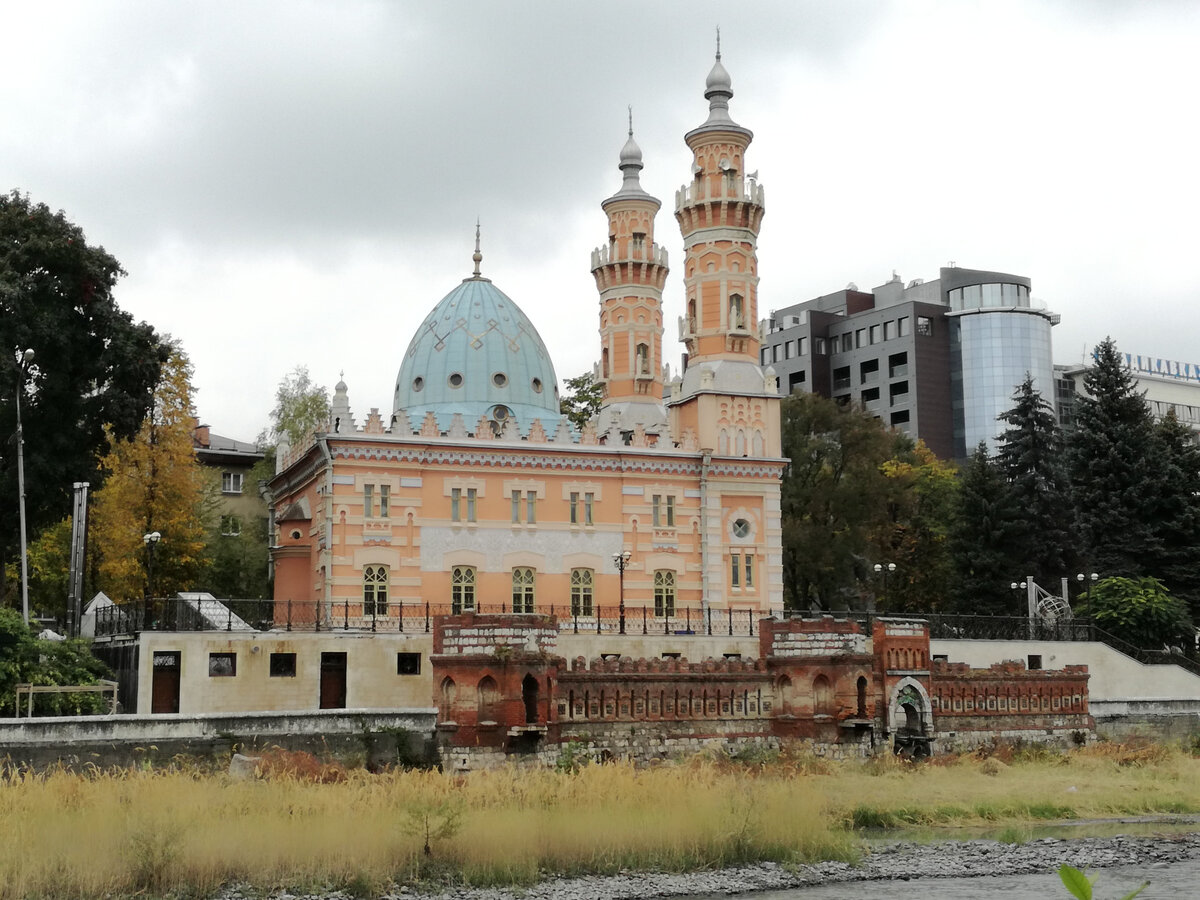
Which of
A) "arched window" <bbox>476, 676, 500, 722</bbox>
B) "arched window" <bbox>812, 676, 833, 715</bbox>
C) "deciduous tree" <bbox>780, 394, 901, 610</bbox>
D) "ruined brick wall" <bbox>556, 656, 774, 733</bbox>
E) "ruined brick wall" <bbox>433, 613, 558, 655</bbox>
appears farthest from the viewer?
"deciduous tree" <bbox>780, 394, 901, 610</bbox>

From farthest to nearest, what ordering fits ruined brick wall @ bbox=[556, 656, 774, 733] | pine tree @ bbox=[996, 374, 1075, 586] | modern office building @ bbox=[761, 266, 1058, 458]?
modern office building @ bbox=[761, 266, 1058, 458] < pine tree @ bbox=[996, 374, 1075, 586] < ruined brick wall @ bbox=[556, 656, 774, 733]

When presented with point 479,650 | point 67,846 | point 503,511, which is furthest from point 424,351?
point 67,846

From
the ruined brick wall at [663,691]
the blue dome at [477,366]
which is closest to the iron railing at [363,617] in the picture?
the ruined brick wall at [663,691]

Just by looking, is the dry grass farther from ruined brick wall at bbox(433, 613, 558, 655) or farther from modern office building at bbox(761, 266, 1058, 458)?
modern office building at bbox(761, 266, 1058, 458)

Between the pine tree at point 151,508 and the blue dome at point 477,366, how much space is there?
8.06 m

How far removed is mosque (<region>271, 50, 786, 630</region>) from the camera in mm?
45156

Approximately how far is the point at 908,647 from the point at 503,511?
46.1 feet

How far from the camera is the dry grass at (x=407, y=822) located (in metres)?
22.6

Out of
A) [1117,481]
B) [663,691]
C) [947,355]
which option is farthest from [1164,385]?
[663,691]

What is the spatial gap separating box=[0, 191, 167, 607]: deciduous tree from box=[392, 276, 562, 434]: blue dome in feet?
32.8

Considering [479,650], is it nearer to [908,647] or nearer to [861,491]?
[908,647]

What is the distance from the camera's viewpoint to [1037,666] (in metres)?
49.2

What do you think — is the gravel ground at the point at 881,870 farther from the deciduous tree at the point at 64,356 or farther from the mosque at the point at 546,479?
the deciduous tree at the point at 64,356

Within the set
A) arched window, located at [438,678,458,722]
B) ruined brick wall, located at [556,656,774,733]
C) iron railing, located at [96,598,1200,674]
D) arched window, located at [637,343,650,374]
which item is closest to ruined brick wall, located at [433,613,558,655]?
arched window, located at [438,678,458,722]
